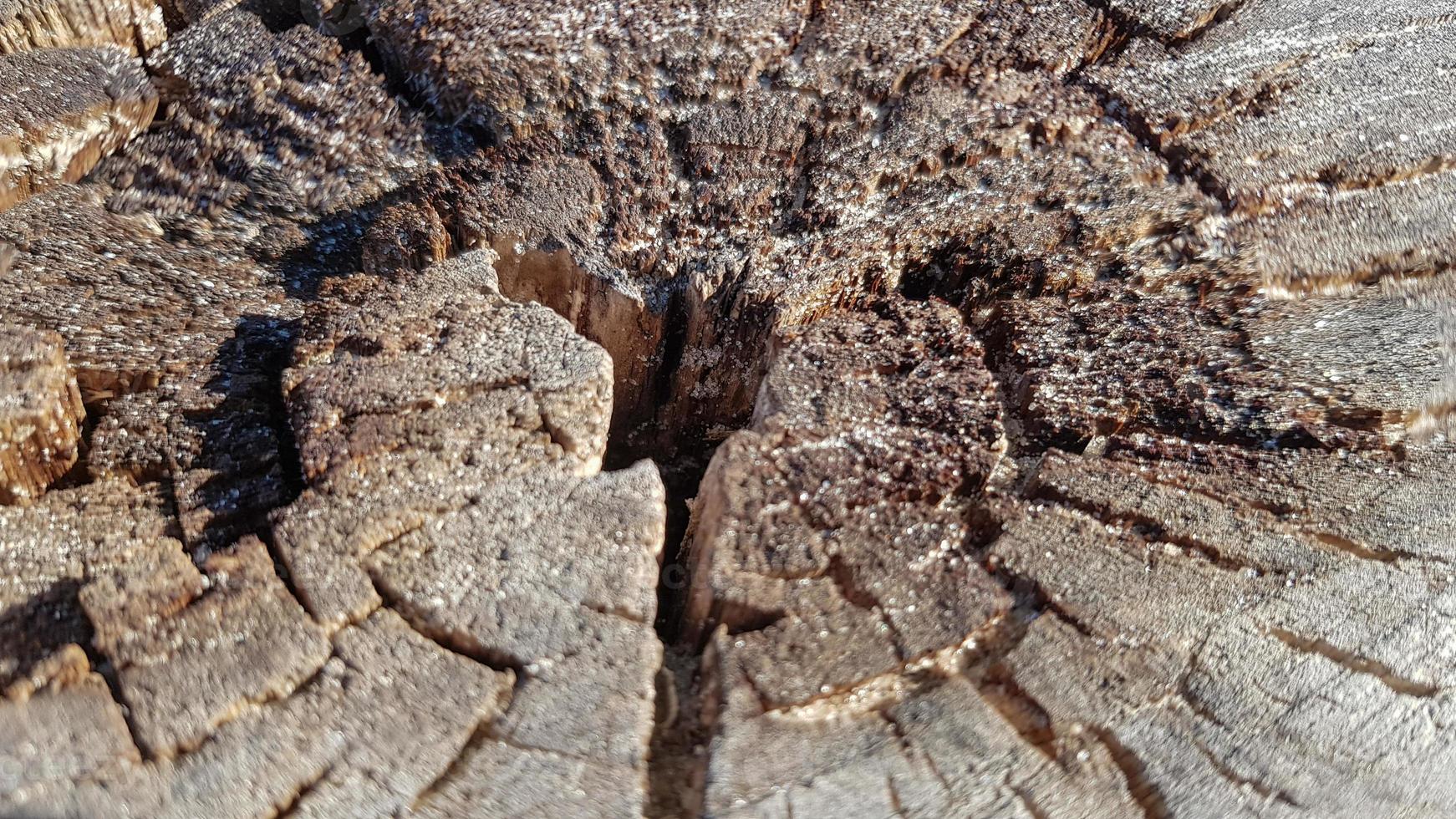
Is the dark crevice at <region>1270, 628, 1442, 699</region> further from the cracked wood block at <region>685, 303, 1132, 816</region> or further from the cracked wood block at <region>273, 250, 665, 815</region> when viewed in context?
the cracked wood block at <region>273, 250, 665, 815</region>

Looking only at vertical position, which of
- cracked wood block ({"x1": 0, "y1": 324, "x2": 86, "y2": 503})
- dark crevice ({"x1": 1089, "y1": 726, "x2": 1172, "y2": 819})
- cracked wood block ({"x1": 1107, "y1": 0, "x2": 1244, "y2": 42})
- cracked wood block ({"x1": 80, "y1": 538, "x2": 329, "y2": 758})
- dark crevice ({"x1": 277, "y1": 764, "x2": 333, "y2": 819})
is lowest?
dark crevice ({"x1": 1089, "y1": 726, "x2": 1172, "y2": 819})

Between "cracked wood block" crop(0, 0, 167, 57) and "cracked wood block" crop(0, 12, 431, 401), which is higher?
"cracked wood block" crop(0, 0, 167, 57)

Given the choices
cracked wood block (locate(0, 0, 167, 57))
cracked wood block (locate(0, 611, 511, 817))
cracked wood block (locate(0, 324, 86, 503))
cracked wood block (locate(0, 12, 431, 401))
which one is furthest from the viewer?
cracked wood block (locate(0, 0, 167, 57))

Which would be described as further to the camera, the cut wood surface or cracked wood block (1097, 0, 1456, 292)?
cracked wood block (1097, 0, 1456, 292)

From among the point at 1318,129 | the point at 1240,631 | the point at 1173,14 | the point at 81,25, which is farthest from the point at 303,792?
the point at 1173,14

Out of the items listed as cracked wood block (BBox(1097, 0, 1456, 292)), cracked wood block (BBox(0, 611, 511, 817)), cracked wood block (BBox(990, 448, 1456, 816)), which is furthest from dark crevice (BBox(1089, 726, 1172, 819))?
cracked wood block (BBox(1097, 0, 1456, 292))

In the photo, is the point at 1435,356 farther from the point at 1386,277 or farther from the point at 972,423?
the point at 972,423

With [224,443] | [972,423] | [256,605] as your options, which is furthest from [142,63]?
[972,423]

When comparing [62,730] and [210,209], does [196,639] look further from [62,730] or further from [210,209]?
[210,209]
